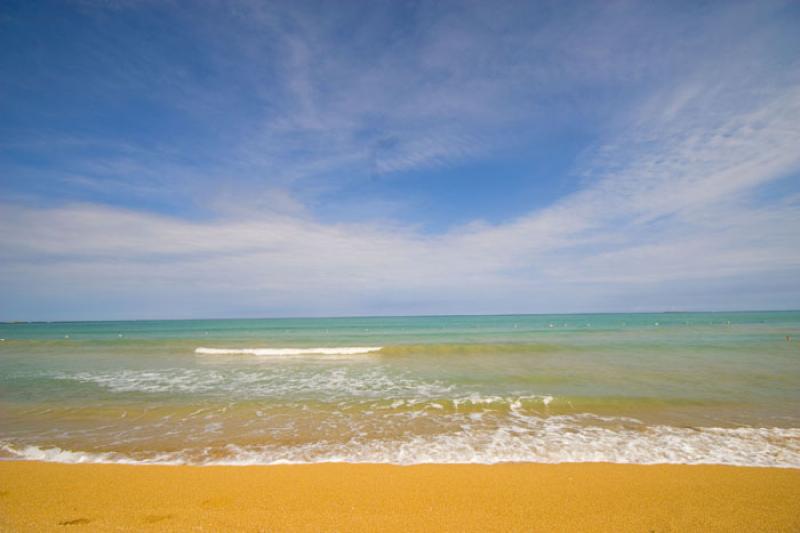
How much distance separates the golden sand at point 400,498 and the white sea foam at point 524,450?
1.26ft

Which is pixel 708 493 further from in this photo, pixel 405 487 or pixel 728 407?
pixel 728 407

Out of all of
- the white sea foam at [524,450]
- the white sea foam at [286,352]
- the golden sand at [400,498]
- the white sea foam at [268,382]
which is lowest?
the white sea foam at [286,352]

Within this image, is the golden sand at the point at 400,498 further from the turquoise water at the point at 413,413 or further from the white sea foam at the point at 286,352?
the white sea foam at the point at 286,352

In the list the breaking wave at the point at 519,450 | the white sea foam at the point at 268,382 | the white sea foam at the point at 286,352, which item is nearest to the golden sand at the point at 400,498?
the breaking wave at the point at 519,450

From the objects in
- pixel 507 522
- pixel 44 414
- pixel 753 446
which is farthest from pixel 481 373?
pixel 44 414

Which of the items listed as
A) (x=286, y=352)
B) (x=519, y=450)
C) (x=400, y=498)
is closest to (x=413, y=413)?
(x=519, y=450)

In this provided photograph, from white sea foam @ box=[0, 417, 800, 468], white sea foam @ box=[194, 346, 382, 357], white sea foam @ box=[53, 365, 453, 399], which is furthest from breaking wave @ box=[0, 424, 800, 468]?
white sea foam @ box=[194, 346, 382, 357]

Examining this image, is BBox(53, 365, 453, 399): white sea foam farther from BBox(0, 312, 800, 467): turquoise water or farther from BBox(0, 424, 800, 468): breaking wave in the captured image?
BBox(0, 424, 800, 468): breaking wave

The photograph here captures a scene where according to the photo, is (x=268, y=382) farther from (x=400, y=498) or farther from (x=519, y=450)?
(x=400, y=498)

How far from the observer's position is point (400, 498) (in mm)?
4367

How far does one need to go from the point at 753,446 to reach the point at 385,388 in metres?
8.96

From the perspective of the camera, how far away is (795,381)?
1148cm

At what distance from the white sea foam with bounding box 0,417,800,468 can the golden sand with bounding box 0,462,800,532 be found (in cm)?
39

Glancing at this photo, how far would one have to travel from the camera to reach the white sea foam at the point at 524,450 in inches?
226
